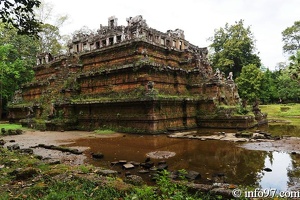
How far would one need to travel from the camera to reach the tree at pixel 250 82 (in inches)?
1683

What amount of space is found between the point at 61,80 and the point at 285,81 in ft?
146

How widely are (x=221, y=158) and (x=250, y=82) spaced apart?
36.6m

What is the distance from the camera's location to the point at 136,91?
1806 cm

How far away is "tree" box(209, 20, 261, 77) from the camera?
1810 inches

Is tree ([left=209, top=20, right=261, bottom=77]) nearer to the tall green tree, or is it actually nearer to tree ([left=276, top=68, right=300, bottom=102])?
tree ([left=276, top=68, right=300, bottom=102])

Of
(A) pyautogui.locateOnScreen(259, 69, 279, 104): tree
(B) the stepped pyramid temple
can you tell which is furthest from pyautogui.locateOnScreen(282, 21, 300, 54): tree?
(B) the stepped pyramid temple

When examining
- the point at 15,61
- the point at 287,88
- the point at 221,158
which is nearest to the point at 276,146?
the point at 221,158

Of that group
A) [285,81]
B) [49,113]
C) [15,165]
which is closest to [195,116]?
[49,113]

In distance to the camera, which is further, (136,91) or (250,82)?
(250,82)

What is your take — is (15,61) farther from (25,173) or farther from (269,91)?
(269,91)

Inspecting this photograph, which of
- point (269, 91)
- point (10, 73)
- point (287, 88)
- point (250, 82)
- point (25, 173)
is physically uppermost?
point (10, 73)

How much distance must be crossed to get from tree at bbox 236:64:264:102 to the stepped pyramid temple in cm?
2018

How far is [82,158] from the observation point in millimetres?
9656

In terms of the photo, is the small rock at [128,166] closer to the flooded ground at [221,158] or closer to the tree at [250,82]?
the flooded ground at [221,158]
